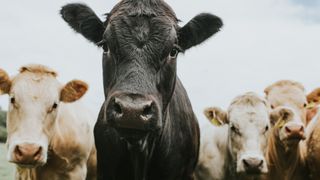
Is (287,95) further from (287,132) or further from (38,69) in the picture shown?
(38,69)

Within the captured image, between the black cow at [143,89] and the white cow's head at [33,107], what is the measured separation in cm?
76

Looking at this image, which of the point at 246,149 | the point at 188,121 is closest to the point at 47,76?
the point at 188,121

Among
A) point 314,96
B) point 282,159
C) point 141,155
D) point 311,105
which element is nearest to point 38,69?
point 141,155

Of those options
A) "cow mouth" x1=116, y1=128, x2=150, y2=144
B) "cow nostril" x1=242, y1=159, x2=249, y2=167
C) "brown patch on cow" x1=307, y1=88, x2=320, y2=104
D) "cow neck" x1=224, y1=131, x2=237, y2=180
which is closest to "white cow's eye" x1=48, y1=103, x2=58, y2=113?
"cow mouth" x1=116, y1=128, x2=150, y2=144

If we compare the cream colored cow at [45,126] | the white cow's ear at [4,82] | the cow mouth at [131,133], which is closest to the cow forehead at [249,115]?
the cream colored cow at [45,126]

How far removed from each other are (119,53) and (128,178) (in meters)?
1.39

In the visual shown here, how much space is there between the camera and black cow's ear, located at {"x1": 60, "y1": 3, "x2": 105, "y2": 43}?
16.8 ft

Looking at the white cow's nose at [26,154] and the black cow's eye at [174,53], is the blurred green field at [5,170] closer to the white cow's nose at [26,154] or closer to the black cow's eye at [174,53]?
the white cow's nose at [26,154]

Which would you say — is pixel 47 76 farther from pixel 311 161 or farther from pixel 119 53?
pixel 311 161

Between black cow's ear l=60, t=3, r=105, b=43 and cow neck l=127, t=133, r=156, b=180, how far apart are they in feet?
3.82

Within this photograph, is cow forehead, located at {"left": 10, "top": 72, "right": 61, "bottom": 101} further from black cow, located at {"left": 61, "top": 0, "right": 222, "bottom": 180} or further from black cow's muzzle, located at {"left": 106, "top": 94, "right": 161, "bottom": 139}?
black cow's muzzle, located at {"left": 106, "top": 94, "right": 161, "bottom": 139}

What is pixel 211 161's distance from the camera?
746 centimetres

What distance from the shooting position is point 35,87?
6004 millimetres

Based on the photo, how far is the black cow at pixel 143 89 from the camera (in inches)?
153
